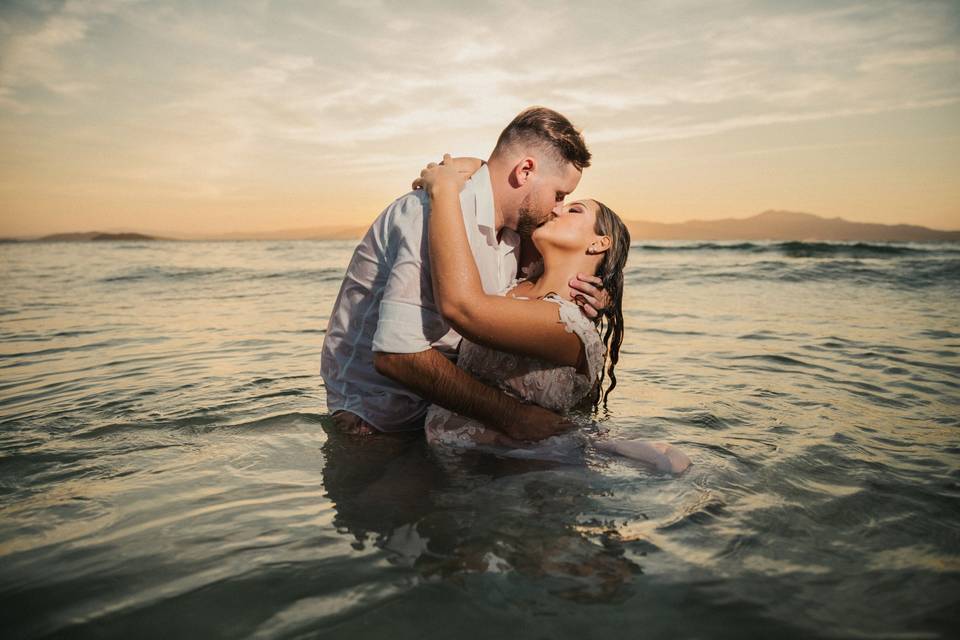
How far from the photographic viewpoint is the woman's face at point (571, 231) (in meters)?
3.47

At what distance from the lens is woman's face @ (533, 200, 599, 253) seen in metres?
3.47

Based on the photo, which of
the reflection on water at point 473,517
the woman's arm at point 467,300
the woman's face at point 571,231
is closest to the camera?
the reflection on water at point 473,517

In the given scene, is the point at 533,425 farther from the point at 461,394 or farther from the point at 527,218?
the point at 527,218

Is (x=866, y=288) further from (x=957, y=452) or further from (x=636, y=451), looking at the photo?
(x=636, y=451)

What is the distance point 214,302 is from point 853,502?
1219 cm

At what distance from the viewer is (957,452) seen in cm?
346

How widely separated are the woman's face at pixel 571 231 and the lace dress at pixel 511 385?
0.34 meters

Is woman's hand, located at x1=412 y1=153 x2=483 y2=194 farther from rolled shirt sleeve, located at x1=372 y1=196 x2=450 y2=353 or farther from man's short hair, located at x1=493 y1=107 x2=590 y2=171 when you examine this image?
man's short hair, located at x1=493 y1=107 x2=590 y2=171

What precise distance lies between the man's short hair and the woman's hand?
0.27m

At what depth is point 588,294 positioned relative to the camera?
11.3 feet

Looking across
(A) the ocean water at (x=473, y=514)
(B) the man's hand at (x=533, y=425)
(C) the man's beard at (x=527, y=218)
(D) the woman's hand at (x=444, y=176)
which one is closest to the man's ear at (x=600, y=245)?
(C) the man's beard at (x=527, y=218)

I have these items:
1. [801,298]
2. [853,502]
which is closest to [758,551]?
[853,502]

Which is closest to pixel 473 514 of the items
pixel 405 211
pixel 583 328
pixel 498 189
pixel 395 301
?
pixel 395 301

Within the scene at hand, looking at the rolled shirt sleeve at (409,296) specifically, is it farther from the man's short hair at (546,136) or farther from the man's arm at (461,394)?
the man's short hair at (546,136)
